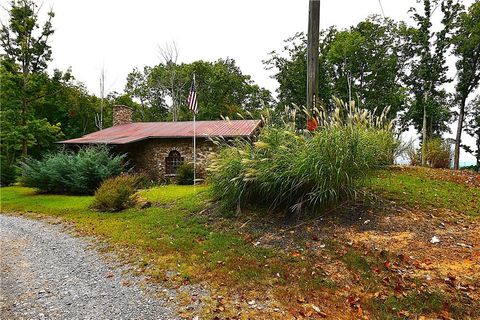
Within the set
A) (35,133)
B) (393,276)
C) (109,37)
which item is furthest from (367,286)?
(109,37)

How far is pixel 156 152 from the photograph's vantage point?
15.6 m

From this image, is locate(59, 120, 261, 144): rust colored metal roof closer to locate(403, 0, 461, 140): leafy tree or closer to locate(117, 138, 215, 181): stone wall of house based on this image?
locate(117, 138, 215, 181): stone wall of house

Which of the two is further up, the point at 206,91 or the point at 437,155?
the point at 206,91

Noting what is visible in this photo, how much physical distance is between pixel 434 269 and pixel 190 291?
261 cm

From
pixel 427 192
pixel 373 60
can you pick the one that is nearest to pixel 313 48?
pixel 427 192

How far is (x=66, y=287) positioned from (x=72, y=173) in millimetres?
9787

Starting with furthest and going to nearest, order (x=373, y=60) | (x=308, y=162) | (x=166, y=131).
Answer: (x=373, y=60) < (x=166, y=131) < (x=308, y=162)

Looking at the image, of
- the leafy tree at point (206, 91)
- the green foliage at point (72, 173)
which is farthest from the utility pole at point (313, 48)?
the leafy tree at point (206, 91)

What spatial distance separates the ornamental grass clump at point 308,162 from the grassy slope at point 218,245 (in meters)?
0.81

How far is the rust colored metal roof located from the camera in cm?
1455

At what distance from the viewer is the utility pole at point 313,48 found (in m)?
5.98

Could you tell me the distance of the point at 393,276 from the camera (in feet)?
10.2

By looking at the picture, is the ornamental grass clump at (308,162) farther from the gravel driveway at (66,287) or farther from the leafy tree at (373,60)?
the leafy tree at (373,60)

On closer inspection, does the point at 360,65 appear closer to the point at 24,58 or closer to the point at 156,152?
the point at 156,152
